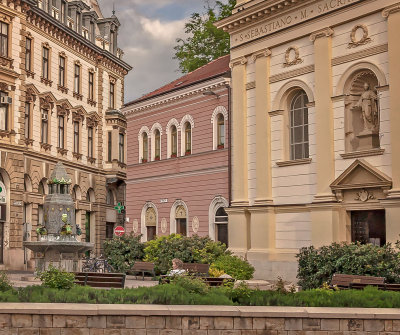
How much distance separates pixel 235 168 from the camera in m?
33.2

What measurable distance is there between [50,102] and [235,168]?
1956 centimetres

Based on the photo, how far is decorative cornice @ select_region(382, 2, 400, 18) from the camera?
85.1 ft

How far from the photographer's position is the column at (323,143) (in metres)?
28.2

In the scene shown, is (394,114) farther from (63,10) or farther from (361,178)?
(63,10)

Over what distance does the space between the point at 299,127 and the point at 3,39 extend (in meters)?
A: 19.6

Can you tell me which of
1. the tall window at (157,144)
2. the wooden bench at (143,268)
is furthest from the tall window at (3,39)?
the wooden bench at (143,268)

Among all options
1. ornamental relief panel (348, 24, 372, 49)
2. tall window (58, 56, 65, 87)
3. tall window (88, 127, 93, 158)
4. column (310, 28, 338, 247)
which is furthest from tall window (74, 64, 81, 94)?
ornamental relief panel (348, 24, 372, 49)

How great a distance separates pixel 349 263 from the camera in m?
23.5

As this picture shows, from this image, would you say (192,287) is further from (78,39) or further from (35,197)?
(78,39)

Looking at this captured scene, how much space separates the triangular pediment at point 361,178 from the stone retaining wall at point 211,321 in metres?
12.7

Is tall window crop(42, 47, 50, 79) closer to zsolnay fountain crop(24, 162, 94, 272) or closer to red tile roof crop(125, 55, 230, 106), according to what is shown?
red tile roof crop(125, 55, 230, 106)

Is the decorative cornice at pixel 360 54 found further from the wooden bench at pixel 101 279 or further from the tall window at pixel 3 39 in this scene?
the tall window at pixel 3 39

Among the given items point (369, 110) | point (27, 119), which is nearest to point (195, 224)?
point (27, 119)

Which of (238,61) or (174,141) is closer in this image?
(238,61)
